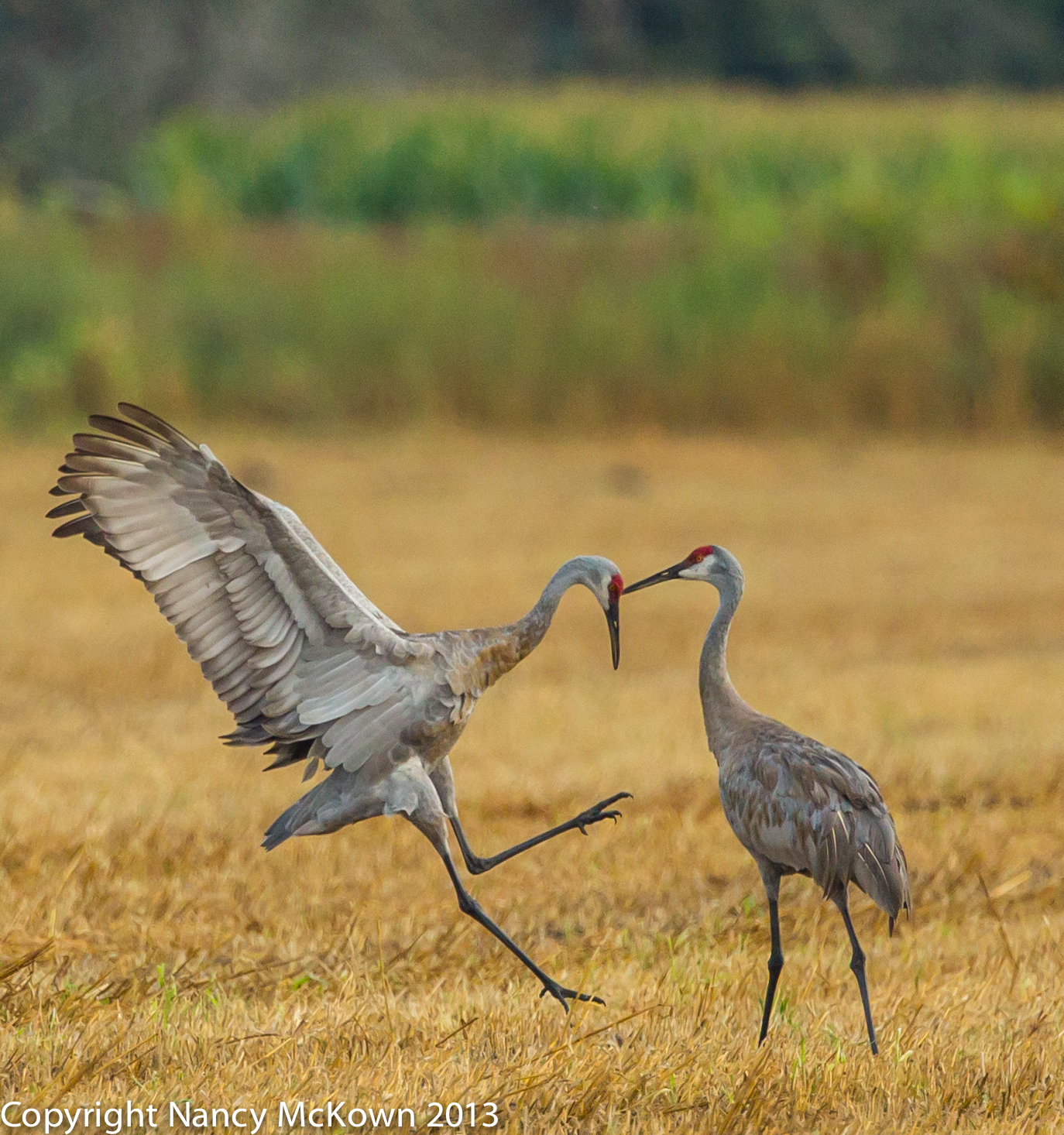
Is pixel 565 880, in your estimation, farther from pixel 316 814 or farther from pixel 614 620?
pixel 614 620

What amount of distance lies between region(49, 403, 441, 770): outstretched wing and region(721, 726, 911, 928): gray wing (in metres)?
0.80

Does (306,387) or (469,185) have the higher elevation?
(469,185)

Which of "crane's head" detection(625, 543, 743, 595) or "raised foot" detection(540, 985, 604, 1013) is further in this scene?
"crane's head" detection(625, 543, 743, 595)

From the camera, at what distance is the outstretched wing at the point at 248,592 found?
13.1 feet

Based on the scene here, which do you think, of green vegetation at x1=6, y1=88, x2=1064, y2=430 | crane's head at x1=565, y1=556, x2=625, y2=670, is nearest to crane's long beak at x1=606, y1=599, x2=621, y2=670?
crane's head at x1=565, y1=556, x2=625, y2=670

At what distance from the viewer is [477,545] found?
12398mm

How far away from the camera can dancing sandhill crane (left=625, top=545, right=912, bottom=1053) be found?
13.1ft

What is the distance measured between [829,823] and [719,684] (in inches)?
20.5

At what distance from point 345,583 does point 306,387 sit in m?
13.8

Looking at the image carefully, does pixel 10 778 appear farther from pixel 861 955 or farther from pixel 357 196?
pixel 357 196

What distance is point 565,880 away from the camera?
218 inches

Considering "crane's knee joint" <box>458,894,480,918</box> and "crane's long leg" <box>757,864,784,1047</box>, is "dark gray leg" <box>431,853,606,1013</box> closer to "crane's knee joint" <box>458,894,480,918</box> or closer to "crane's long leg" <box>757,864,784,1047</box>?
"crane's knee joint" <box>458,894,480,918</box>

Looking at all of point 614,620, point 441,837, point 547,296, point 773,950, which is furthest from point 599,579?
point 547,296

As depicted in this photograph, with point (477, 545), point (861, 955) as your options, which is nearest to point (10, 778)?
point (861, 955)
